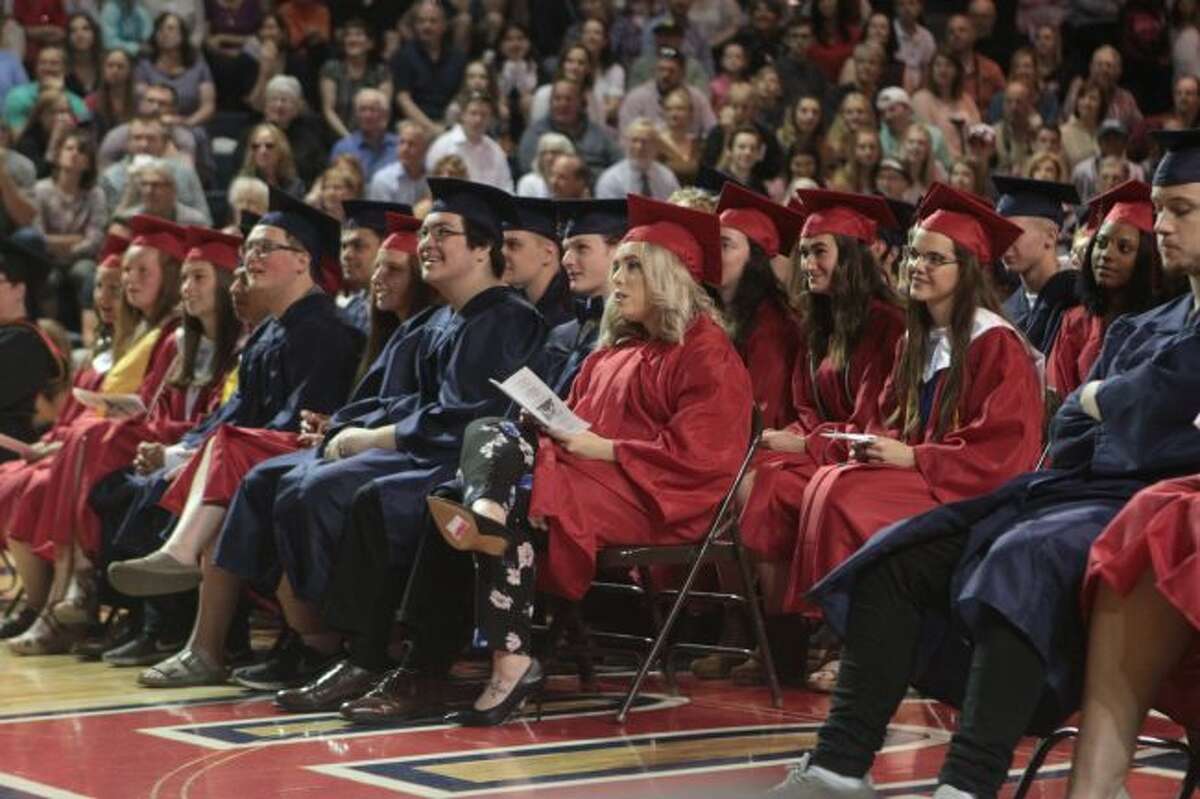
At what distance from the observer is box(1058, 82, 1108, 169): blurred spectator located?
12945 mm

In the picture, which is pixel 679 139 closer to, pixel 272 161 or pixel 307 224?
pixel 272 161

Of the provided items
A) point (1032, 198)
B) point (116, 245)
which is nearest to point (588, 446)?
point (1032, 198)

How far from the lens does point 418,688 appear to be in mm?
6188

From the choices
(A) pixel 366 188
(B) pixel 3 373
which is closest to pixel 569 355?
(B) pixel 3 373

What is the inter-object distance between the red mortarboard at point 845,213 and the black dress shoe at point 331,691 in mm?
1973

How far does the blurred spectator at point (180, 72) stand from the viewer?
46.1ft

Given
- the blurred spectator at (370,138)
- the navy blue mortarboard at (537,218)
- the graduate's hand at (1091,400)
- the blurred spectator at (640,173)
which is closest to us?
the graduate's hand at (1091,400)

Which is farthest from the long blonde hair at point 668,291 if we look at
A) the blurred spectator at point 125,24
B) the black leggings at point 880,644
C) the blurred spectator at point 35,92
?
the blurred spectator at point 125,24

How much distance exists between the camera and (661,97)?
45.4ft

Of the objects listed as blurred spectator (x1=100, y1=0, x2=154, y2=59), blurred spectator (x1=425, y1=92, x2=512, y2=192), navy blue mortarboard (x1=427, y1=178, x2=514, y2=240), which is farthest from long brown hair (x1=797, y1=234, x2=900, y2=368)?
blurred spectator (x1=100, y1=0, x2=154, y2=59)

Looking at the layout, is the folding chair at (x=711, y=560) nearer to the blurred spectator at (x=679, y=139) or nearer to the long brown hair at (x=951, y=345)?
the long brown hair at (x=951, y=345)

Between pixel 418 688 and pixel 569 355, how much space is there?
1303 millimetres

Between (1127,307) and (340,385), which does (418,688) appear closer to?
(340,385)

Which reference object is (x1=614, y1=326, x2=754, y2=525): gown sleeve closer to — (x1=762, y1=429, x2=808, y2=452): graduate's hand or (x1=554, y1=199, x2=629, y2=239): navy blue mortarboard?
(x1=762, y1=429, x2=808, y2=452): graduate's hand
